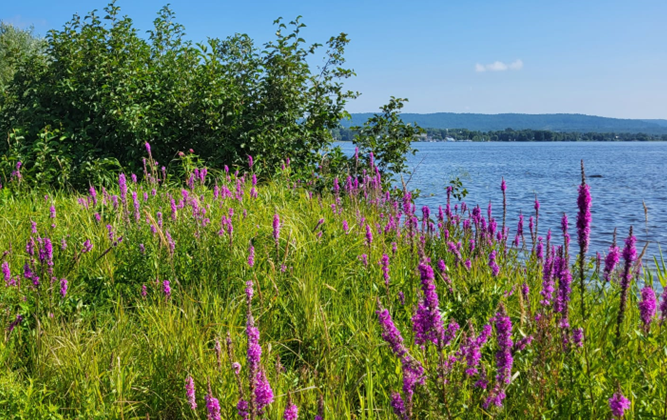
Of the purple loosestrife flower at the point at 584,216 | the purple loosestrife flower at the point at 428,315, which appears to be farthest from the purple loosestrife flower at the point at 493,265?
the purple loosestrife flower at the point at 428,315

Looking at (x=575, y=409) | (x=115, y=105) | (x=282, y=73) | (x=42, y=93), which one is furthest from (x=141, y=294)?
(x=42, y=93)

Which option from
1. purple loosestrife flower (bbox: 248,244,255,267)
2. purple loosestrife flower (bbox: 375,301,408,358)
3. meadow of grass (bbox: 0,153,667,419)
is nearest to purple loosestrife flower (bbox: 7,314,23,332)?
meadow of grass (bbox: 0,153,667,419)

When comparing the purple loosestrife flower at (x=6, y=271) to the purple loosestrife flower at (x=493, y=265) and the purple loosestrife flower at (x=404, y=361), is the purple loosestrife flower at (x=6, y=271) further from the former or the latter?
the purple loosestrife flower at (x=493, y=265)

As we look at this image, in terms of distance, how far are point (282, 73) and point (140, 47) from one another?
3012 mm

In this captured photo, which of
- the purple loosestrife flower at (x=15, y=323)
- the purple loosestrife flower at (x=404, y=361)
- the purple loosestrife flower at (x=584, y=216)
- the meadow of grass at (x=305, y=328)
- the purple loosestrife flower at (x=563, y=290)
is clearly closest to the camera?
the purple loosestrife flower at (x=404, y=361)

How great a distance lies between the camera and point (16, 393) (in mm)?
2881

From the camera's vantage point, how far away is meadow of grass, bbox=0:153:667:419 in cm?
244

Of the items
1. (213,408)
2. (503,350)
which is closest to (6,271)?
(213,408)

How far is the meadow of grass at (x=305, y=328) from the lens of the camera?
8.02ft

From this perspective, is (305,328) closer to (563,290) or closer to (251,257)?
(251,257)

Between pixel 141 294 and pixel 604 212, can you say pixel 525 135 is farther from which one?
pixel 141 294

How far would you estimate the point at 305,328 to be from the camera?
13.1ft

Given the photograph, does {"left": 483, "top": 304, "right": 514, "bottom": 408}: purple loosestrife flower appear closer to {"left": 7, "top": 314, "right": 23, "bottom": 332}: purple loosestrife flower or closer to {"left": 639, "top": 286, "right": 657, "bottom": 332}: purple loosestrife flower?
{"left": 639, "top": 286, "right": 657, "bottom": 332}: purple loosestrife flower

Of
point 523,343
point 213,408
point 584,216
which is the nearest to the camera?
point 213,408
